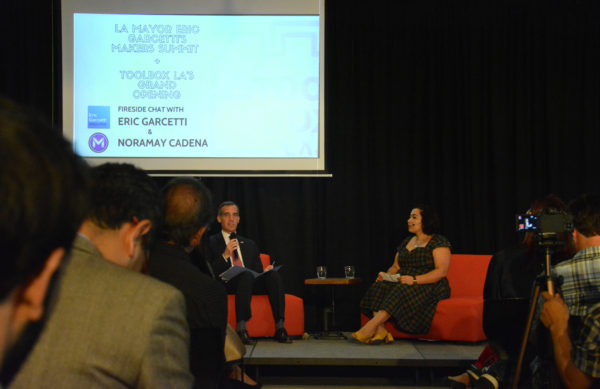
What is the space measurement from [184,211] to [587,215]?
134 centimetres

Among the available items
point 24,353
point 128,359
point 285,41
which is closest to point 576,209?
point 128,359

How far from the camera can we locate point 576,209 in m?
2.14

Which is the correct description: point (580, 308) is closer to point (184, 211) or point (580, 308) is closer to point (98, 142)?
point (184, 211)

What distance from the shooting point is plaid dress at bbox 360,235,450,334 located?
4.82m

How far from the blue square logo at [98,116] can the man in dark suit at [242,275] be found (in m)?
1.20

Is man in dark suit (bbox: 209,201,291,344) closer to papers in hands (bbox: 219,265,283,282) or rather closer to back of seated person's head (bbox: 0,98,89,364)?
papers in hands (bbox: 219,265,283,282)

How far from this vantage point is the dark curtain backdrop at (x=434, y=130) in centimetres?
593

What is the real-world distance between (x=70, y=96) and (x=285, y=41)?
185 centimetres

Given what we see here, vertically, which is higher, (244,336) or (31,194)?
(31,194)

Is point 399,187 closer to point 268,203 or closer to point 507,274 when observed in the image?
point 268,203

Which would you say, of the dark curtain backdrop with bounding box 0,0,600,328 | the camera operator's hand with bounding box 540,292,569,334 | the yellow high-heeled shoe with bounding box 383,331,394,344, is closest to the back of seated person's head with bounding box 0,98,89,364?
the camera operator's hand with bounding box 540,292,569,334

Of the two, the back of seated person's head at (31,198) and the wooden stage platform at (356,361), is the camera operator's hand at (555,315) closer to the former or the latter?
the back of seated person's head at (31,198)

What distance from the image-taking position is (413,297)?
191 inches

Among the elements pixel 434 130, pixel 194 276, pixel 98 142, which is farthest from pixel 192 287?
pixel 434 130
